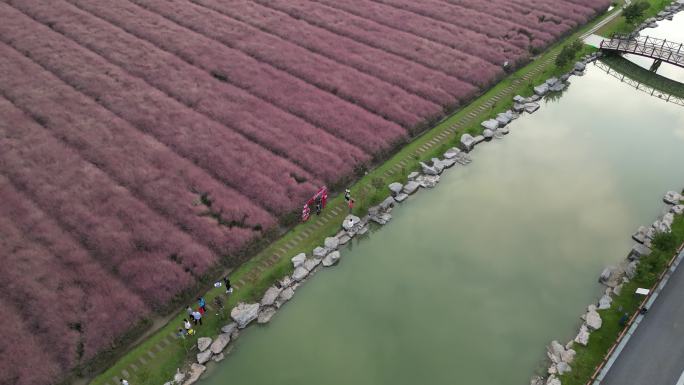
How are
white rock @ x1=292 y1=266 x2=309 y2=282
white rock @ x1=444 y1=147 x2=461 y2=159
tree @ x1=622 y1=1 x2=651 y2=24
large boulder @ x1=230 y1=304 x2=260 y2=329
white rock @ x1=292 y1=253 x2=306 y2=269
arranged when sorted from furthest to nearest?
tree @ x1=622 y1=1 x2=651 y2=24
white rock @ x1=444 y1=147 x2=461 y2=159
white rock @ x1=292 y1=253 x2=306 y2=269
white rock @ x1=292 y1=266 x2=309 y2=282
large boulder @ x1=230 y1=304 x2=260 y2=329

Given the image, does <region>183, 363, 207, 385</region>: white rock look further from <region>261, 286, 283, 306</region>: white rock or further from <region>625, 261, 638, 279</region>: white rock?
<region>625, 261, 638, 279</region>: white rock

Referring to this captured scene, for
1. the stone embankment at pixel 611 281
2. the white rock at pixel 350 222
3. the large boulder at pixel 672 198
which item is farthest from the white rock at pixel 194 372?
the large boulder at pixel 672 198

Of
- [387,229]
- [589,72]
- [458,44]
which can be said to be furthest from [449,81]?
[387,229]

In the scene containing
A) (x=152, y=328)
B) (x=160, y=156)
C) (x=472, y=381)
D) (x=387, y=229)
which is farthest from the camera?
(x=160, y=156)

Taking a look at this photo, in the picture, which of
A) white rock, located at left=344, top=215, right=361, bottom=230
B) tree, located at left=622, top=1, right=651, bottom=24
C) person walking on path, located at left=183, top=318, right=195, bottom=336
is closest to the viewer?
person walking on path, located at left=183, top=318, right=195, bottom=336

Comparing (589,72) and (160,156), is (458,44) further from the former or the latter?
(160,156)

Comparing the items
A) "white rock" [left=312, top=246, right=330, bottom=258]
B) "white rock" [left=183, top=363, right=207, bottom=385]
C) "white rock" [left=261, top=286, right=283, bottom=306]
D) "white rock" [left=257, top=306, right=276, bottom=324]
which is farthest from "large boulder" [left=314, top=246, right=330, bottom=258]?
"white rock" [left=183, top=363, right=207, bottom=385]

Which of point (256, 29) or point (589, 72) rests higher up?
point (256, 29)

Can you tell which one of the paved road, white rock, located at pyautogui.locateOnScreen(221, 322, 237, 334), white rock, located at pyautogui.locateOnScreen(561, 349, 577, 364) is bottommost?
white rock, located at pyautogui.locateOnScreen(561, 349, 577, 364)
